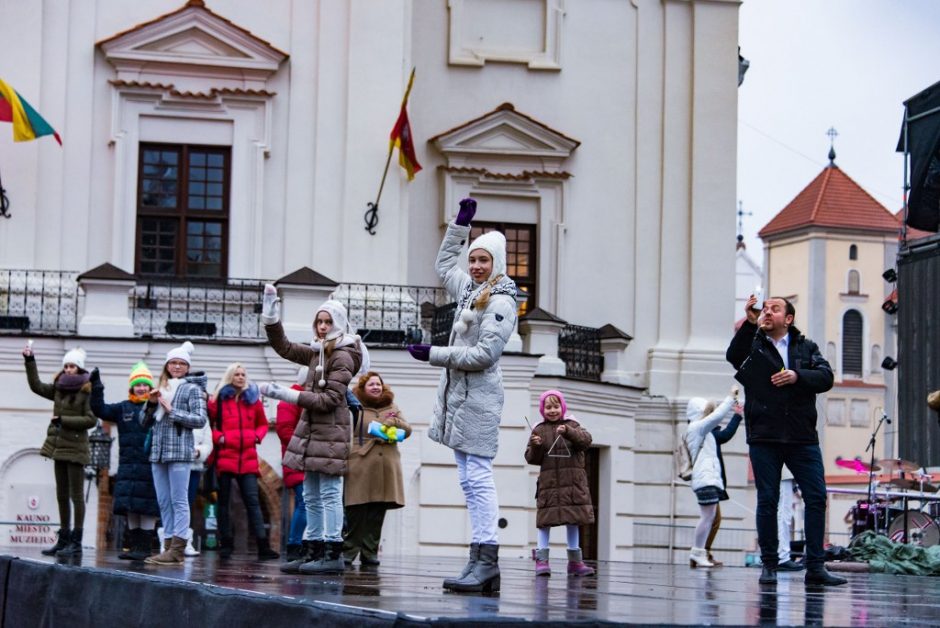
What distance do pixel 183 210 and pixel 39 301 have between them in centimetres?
334

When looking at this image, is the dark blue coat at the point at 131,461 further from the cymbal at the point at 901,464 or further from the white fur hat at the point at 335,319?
the cymbal at the point at 901,464

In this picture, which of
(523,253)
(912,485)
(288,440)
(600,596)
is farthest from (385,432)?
(912,485)

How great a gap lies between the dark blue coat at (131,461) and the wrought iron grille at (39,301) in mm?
10327

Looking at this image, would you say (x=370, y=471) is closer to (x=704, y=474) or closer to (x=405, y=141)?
(x=704, y=474)

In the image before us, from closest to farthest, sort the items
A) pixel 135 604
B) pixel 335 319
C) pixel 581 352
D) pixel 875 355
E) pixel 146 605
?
pixel 146 605 → pixel 135 604 → pixel 335 319 → pixel 581 352 → pixel 875 355

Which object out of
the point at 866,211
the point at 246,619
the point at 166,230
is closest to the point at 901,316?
the point at 166,230

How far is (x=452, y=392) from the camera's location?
11812mm

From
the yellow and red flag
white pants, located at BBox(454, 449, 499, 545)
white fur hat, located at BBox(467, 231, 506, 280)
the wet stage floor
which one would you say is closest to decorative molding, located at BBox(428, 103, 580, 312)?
the yellow and red flag

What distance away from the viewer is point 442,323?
95.3 ft

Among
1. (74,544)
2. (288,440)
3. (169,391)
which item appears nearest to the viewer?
(169,391)

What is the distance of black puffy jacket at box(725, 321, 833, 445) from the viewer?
1402 centimetres

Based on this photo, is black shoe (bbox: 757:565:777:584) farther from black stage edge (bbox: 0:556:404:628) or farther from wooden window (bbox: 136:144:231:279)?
wooden window (bbox: 136:144:231:279)

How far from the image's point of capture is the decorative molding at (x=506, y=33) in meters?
34.0

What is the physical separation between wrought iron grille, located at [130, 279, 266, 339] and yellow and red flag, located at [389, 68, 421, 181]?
117 inches
